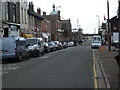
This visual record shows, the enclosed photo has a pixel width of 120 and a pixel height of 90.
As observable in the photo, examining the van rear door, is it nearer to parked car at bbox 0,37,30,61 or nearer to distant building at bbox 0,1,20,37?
parked car at bbox 0,37,30,61

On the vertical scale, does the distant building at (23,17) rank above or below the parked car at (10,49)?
above

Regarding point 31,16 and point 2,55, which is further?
point 31,16

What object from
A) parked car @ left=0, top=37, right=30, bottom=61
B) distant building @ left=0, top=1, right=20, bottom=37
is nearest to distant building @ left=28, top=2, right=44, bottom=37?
distant building @ left=0, top=1, right=20, bottom=37

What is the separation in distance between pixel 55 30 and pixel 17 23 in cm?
5511

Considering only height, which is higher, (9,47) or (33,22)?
(33,22)

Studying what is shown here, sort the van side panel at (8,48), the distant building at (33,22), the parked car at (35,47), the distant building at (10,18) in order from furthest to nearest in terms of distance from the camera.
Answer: the distant building at (33,22) < the distant building at (10,18) < the parked car at (35,47) < the van side panel at (8,48)

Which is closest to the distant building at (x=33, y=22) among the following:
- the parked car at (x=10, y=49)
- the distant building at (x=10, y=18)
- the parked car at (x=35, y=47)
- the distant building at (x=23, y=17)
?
the distant building at (x=23, y=17)

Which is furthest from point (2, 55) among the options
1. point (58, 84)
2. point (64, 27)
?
point (64, 27)

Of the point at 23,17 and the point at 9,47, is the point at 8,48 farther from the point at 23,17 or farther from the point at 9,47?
the point at 23,17

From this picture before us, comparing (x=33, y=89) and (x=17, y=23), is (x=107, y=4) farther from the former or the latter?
(x=33, y=89)

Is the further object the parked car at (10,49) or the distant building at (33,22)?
the distant building at (33,22)

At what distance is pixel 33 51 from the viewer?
3198cm

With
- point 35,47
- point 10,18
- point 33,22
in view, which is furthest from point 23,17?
point 35,47

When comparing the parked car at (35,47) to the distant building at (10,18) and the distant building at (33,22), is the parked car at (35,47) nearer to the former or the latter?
the distant building at (10,18)
